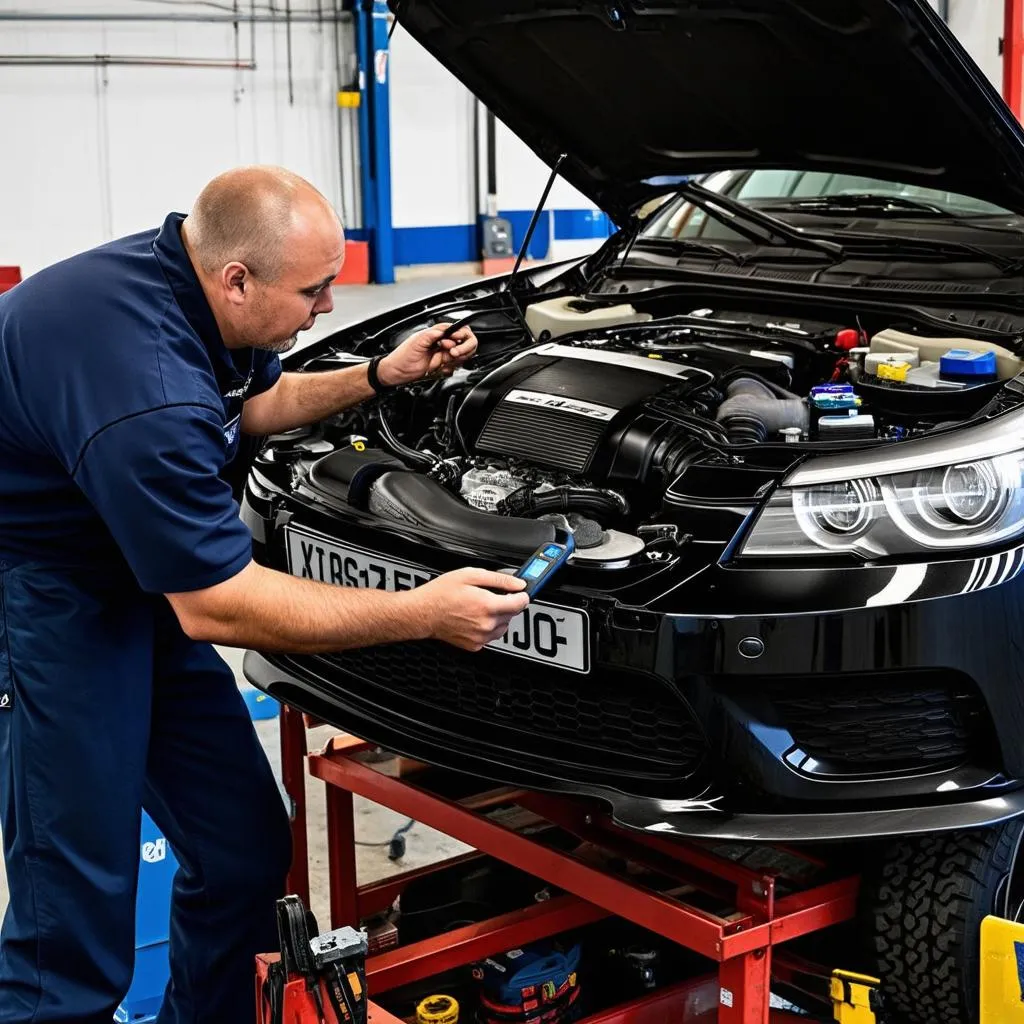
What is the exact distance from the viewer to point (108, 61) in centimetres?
1125

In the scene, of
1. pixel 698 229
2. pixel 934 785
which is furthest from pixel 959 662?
pixel 698 229

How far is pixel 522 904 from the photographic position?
268cm

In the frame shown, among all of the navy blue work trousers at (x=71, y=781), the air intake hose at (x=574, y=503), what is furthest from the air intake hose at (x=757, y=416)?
the navy blue work trousers at (x=71, y=781)

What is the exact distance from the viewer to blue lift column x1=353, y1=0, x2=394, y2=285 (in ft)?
39.5

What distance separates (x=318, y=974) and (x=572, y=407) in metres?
1.05

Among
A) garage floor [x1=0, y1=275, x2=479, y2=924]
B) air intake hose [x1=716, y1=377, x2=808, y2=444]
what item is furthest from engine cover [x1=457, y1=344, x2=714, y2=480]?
garage floor [x1=0, y1=275, x2=479, y2=924]

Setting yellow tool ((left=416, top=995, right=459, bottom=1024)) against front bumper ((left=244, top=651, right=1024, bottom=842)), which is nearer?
front bumper ((left=244, top=651, right=1024, bottom=842))

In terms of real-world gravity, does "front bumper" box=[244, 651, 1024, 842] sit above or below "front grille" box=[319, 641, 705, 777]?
below

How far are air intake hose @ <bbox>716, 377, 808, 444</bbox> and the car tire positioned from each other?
69 cm

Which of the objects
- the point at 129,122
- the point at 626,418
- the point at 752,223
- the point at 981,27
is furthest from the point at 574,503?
the point at 129,122

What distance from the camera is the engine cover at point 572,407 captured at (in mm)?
2348

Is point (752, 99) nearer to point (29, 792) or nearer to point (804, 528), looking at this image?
point (804, 528)

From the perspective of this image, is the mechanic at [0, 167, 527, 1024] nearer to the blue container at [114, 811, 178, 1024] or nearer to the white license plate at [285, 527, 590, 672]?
the white license plate at [285, 527, 590, 672]

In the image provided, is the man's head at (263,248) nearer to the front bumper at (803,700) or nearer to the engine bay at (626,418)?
the engine bay at (626,418)
